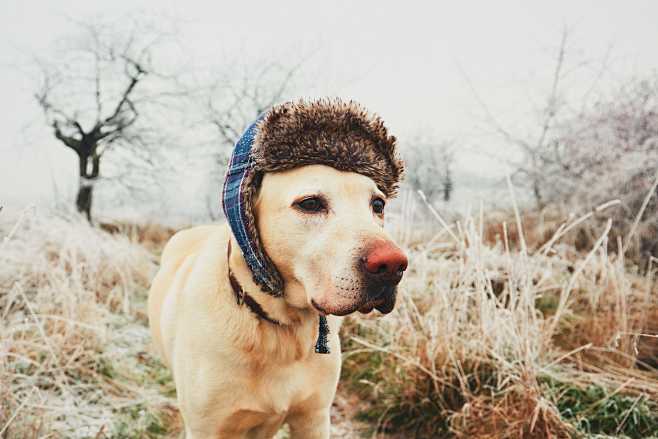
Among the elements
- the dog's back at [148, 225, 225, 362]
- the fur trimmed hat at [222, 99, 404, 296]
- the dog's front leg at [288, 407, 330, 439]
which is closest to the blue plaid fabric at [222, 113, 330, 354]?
the fur trimmed hat at [222, 99, 404, 296]

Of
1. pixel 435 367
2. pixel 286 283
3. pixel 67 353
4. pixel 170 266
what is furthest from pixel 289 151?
pixel 67 353

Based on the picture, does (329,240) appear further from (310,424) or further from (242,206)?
(310,424)

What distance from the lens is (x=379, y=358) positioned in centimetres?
351

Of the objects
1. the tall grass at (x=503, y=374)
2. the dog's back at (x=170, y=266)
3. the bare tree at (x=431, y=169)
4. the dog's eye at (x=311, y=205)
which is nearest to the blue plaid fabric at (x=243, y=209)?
the dog's eye at (x=311, y=205)

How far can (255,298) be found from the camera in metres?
1.67

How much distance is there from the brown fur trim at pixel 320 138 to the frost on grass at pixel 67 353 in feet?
4.31

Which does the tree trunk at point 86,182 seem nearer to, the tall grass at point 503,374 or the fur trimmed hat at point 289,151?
the tall grass at point 503,374

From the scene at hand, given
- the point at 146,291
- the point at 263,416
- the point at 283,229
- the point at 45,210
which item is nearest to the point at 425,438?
the point at 263,416

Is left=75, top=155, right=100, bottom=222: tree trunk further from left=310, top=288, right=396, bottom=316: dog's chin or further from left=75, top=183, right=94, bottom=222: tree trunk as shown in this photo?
left=310, top=288, right=396, bottom=316: dog's chin

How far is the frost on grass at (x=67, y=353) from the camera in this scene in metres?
2.46

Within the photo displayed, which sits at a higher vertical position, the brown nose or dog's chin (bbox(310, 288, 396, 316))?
the brown nose

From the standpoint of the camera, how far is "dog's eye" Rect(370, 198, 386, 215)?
1701 mm

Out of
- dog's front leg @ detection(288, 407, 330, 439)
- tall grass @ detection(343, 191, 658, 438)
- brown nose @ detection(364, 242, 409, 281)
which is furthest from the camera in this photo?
tall grass @ detection(343, 191, 658, 438)

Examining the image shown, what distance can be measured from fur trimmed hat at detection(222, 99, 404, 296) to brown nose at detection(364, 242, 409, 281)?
1.31 ft
